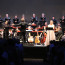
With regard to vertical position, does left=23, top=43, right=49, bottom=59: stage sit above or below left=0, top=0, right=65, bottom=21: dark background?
below

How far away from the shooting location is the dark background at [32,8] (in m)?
11.2

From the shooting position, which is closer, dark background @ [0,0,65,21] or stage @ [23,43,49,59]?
stage @ [23,43,49,59]

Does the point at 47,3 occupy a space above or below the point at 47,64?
above

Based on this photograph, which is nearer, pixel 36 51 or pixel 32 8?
pixel 36 51

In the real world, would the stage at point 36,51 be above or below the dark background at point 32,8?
below

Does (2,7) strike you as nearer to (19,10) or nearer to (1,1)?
(1,1)

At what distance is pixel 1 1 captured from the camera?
11664 mm

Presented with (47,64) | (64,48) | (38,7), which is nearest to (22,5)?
(38,7)

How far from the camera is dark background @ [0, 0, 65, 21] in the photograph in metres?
11.2

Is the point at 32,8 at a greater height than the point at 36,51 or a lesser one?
greater

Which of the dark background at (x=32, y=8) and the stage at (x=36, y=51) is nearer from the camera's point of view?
the stage at (x=36, y=51)

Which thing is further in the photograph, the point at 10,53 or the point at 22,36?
the point at 22,36

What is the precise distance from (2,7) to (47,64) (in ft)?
25.7

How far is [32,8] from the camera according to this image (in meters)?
11.4
